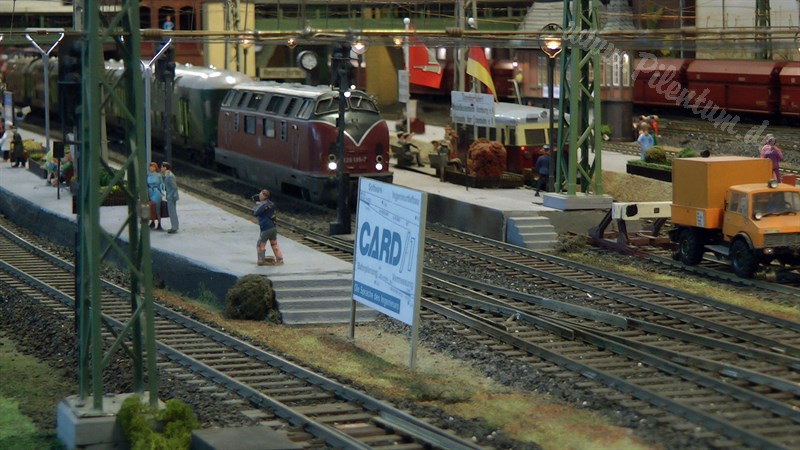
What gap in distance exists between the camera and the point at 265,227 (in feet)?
80.3

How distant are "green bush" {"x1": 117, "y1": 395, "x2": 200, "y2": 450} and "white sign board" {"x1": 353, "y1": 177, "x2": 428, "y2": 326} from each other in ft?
16.2

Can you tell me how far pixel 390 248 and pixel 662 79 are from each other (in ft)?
117

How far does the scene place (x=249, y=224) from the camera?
30703 mm

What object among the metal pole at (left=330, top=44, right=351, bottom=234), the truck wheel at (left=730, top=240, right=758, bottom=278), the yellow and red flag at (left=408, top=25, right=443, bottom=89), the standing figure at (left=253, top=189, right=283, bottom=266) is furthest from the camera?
the yellow and red flag at (left=408, top=25, right=443, bottom=89)

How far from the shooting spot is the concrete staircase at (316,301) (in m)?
22.5

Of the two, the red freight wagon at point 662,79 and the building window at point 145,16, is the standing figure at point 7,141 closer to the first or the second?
the building window at point 145,16

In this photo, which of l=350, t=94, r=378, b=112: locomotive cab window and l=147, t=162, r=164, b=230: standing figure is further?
l=350, t=94, r=378, b=112: locomotive cab window

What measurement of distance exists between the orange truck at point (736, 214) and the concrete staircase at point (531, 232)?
137 inches

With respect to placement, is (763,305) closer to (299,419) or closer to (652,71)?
(299,419)

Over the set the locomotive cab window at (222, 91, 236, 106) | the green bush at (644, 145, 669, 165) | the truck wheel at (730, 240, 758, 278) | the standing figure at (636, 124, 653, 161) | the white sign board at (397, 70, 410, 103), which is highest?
the white sign board at (397, 70, 410, 103)

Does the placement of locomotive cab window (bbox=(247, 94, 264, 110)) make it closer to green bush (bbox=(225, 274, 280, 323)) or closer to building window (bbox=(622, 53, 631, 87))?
building window (bbox=(622, 53, 631, 87))

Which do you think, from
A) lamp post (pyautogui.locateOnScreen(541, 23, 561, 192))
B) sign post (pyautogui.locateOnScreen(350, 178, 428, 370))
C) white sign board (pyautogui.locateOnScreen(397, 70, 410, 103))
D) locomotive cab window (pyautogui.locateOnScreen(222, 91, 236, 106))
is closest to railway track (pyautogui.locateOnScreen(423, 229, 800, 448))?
sign post (pyautogui.locateOnScreen(350, 178, 428, 370))

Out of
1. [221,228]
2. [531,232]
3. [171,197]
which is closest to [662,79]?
[531,232]

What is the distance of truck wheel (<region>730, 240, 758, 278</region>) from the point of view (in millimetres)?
25047
